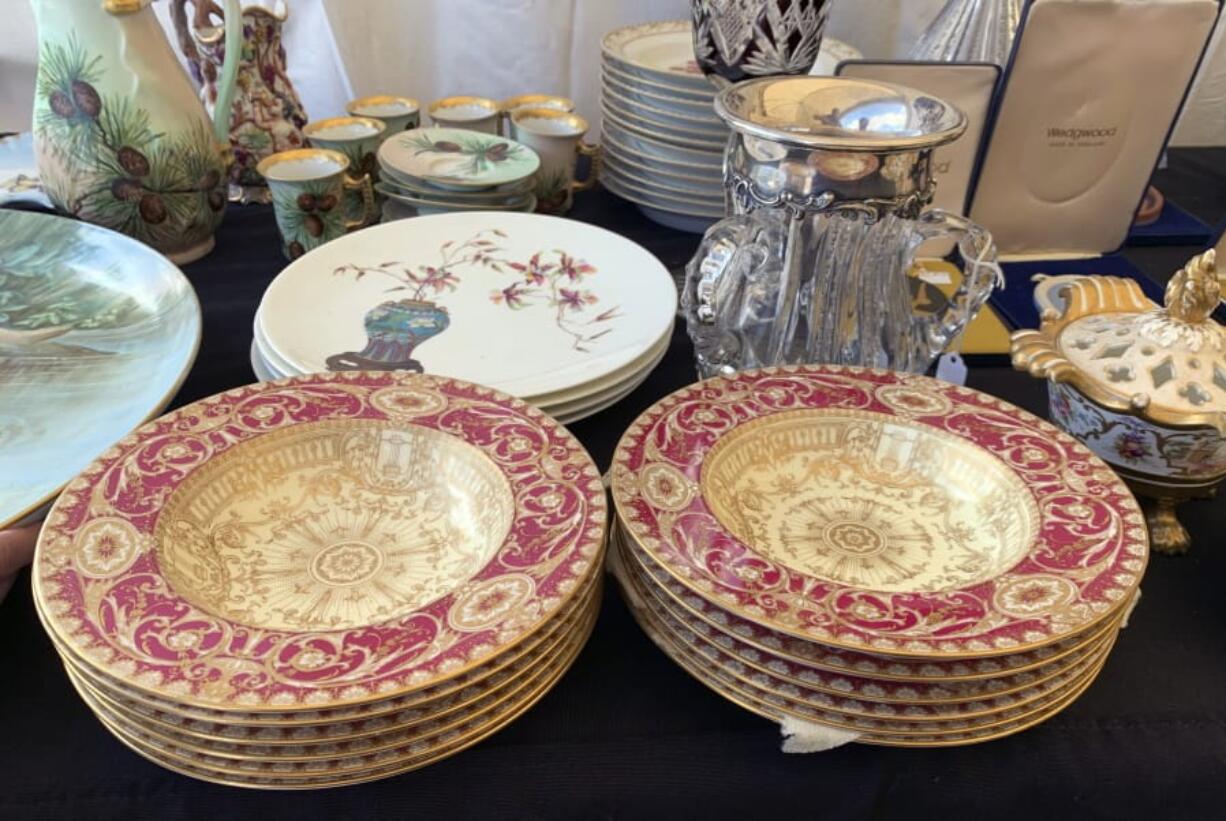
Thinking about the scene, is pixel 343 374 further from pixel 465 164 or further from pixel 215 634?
pixel 465 164

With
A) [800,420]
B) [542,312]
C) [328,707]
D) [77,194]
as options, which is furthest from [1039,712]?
[77,194]

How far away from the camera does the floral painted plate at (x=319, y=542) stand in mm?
365

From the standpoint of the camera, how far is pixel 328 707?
35 cm

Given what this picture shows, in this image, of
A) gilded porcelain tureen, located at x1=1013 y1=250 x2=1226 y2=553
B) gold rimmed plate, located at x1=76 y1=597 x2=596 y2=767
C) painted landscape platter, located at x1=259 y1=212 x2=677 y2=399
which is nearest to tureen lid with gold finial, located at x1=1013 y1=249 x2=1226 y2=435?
gilded porcelain tureen, located at x1=1013 y1=250 x2=1226 y2=553

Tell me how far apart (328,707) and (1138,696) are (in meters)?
0.41

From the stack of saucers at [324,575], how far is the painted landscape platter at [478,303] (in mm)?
86

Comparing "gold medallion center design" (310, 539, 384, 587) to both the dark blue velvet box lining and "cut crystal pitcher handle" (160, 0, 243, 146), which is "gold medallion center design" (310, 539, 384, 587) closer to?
"cut crystal pitcher handle" (160, 0, 243, 146)

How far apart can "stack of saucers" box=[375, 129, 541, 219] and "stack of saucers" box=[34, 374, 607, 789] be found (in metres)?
0.34

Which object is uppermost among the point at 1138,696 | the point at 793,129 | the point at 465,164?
the point at 793,129

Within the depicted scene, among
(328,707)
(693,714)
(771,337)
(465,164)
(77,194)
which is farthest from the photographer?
(465,164)

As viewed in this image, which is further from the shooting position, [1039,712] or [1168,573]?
[1168,573]

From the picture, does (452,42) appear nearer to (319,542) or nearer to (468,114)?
(468,114)

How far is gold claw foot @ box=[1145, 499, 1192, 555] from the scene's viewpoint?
0.57 m

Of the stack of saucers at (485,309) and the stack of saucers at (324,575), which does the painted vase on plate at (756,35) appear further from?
the stack of saucers at (324,575)
